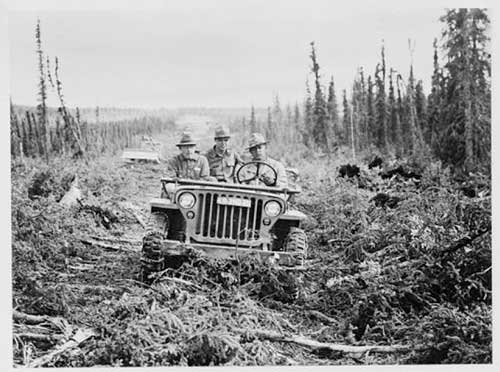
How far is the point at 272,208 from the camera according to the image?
5297mm

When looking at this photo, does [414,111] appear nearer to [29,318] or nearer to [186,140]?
[186,140]

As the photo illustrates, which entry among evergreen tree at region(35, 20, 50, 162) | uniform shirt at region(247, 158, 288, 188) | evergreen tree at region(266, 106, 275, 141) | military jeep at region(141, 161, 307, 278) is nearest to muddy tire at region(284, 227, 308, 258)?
military jeep at region(141, 161, 307, 278)

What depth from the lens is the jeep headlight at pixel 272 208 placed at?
5289mm

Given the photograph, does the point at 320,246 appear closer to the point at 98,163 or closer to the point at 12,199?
the point at 98,163

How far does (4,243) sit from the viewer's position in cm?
543

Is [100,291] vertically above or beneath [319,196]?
beneath

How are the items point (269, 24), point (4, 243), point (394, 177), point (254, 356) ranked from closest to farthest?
point (254, 356), point (4, 243), point (269, 24), point (394, 177)

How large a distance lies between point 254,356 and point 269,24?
→ 2339 mm

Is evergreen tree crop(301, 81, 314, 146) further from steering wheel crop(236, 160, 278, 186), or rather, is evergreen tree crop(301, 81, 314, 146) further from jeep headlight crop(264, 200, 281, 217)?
jeep headlight crop(264, 200, 281, 217)

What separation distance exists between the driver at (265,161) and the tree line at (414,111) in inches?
3.3

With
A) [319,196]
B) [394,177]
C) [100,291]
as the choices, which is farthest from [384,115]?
[100,291]

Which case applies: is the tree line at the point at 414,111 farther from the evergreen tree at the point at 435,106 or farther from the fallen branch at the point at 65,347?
the fallen branch at the point at 65,347

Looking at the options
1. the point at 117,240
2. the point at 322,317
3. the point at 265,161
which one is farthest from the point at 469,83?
the point at 117,240

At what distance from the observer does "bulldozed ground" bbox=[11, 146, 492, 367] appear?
508 centimetres
